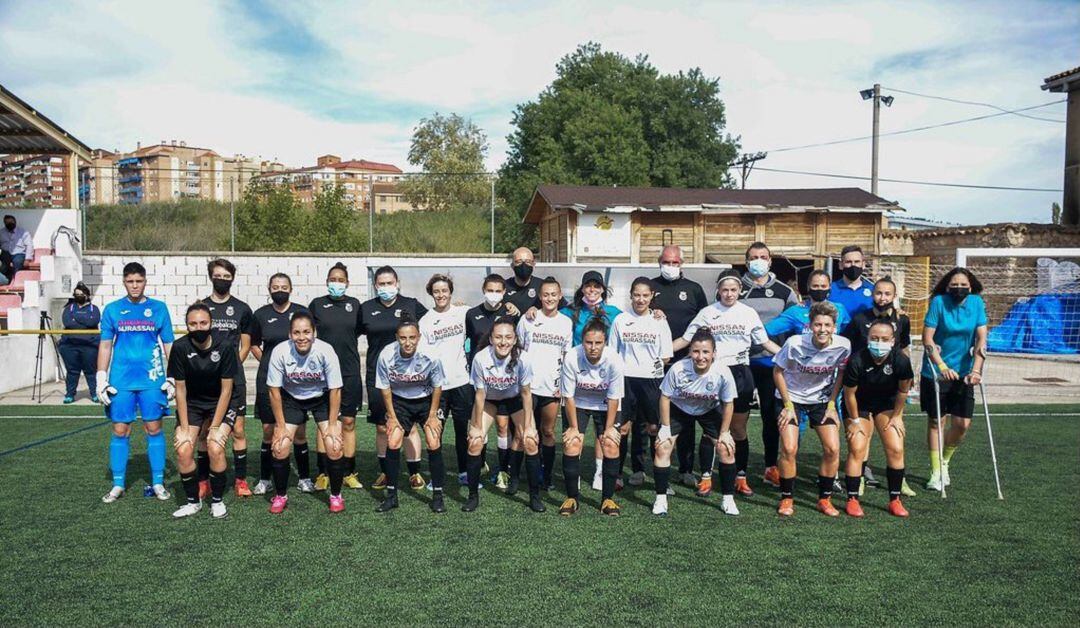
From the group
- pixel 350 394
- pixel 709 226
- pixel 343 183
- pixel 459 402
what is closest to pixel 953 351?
pixel 459 402

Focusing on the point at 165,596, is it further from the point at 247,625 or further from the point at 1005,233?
the point at 1005,233

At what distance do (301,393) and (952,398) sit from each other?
5.60 metres

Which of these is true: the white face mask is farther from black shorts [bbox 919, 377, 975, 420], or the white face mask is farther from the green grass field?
black shorts [bbox 919, 377, 975, 420]

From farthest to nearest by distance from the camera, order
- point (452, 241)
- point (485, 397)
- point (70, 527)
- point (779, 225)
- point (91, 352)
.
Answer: point (452, 241), point (779, 225), point (91, 352), point (485, 397), point (70, 527)

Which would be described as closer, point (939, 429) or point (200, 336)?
point (200, 336)

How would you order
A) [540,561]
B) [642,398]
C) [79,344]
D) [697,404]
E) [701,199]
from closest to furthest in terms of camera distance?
[540,561] < [697,404] < [642,398] < [79,344] < [701,199]

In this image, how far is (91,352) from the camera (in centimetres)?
1205

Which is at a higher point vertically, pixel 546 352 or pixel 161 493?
pixel 546 352

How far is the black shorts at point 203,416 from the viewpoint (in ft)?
20.1

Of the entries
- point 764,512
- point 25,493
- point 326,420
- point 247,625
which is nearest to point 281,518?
point 326,420

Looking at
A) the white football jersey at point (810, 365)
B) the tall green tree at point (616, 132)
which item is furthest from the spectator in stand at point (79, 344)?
the tall green tree at point (616, 132)

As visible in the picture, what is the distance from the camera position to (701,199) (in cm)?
2103

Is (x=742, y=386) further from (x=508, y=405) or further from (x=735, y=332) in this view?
(x=508, y=405)

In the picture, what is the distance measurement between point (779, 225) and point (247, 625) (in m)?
18.6
